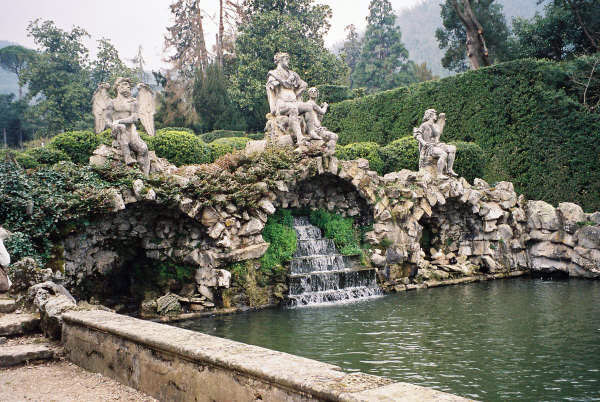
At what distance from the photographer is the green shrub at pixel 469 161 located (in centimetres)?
1645

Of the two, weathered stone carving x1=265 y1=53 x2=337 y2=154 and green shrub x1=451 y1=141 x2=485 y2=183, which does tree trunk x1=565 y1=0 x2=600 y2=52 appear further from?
weathered stone carving x1=265 y1=53 x2=337 y2=154

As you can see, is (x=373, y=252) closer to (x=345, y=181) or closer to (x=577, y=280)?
(x=345, y=181)

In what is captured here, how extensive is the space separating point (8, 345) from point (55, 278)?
11.7 ft

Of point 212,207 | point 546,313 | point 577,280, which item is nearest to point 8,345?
point 212,207

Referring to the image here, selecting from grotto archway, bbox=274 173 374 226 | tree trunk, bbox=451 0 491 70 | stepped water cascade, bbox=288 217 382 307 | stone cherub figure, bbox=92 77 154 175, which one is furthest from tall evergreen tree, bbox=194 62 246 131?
stepped water cascade, bbox=288 217 382 307

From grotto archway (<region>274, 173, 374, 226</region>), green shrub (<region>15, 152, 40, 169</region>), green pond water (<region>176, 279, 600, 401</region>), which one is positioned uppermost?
green shrub (<region>15, 152, 40, 169</region>)

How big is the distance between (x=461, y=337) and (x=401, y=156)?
10739 millimetres

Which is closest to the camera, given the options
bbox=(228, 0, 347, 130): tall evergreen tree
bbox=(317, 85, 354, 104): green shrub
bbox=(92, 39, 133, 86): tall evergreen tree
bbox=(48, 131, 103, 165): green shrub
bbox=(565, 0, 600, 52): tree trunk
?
bbox=(48, 131, 103, 165): green shrub

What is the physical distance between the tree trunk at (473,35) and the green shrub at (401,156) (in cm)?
852

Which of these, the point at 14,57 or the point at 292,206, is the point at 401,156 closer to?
the point at 292,206

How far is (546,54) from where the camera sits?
20250 millimetres

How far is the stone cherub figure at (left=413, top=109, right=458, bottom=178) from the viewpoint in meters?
14.1

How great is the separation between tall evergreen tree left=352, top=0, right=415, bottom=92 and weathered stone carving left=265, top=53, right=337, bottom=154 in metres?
32.4

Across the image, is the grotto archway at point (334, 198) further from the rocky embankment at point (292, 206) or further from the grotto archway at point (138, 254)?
the grotto archway at point (138, 254)
